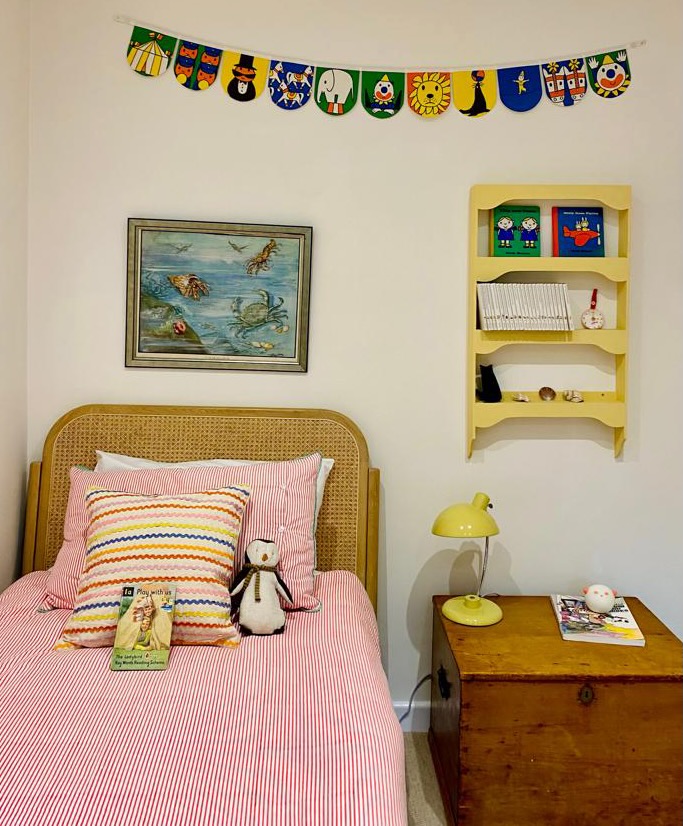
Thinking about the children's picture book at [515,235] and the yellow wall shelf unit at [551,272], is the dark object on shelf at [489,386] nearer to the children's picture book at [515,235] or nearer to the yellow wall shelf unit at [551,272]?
the yellow wall shelf unit at [551,272]

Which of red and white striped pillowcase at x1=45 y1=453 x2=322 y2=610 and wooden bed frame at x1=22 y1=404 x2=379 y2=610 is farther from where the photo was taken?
wooden bed frame at x1=22 y1=404 x2=379 y2=610

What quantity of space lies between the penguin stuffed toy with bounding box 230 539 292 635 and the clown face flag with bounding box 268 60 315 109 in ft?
4.82

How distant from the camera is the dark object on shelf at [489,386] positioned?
2.25 m

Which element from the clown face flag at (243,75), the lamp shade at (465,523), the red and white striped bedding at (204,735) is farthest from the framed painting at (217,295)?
the red and white striped bedding at (204,735)

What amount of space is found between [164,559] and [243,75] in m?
1.61

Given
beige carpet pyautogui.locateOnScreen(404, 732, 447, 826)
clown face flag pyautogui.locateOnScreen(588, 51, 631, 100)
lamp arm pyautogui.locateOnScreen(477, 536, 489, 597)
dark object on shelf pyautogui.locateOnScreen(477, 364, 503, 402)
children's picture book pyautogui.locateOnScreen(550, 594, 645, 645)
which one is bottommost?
beige carpet pyautogui.locateOnScreen(404, 732, 447, 826)

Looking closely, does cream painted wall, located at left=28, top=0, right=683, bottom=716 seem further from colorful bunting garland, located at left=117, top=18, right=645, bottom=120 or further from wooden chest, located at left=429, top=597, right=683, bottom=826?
wooden chest, located at left=429, top=597, right=683, bottom=826

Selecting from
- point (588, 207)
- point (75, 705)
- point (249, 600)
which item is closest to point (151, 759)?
point (75, 705)

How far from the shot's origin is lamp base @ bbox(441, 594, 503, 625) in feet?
6.69

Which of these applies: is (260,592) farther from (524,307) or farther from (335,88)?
(335,88)

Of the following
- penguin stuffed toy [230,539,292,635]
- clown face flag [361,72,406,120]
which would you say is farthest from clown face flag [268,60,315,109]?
penguin stuffed toy [230,539,292,635]

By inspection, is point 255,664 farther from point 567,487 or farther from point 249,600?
point 567,487

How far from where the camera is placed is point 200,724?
131 centimetres

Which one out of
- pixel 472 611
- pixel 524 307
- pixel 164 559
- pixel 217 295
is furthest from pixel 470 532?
pixel 217 295
